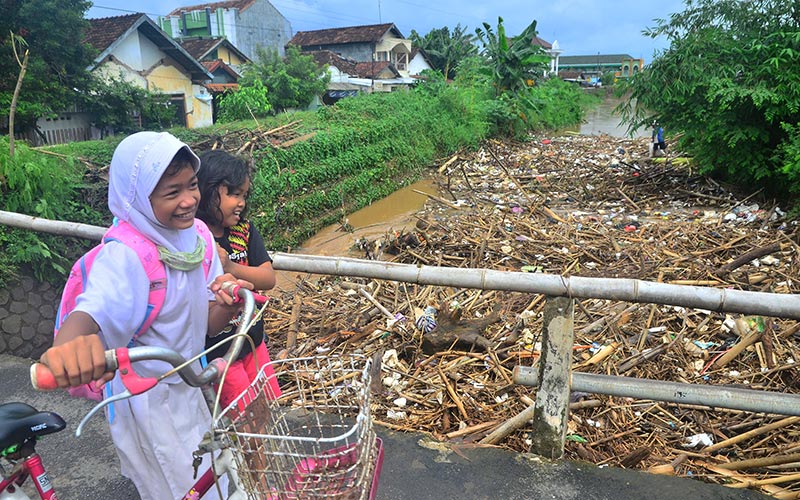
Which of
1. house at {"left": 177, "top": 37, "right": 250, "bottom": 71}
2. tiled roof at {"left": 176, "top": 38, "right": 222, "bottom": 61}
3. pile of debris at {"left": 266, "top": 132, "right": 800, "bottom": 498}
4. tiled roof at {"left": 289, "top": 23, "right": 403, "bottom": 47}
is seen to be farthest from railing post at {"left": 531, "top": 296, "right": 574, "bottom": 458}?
tiled roof at {"left": 289, "top": 23, "right": 403, "bottom": 47}

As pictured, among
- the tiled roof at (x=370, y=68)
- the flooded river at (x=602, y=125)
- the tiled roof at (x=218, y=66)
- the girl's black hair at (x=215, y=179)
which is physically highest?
the tiled roof at (x=370, y=68)

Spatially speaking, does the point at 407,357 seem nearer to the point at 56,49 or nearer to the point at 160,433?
the point at 160,433

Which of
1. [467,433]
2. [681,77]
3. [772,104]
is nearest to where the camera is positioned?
[467,433]

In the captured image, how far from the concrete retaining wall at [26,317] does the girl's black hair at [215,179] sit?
7.41 feet

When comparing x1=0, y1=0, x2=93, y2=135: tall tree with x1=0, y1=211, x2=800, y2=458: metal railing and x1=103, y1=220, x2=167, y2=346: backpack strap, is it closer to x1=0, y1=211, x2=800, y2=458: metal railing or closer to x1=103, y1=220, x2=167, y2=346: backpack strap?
x1=103, y1=220, x2=167, y2=346: backpack strap

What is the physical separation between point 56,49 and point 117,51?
4.98 m

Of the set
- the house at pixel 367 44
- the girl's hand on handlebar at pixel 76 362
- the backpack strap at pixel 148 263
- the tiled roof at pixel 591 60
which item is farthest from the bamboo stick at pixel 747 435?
the tiled roof at pixel 591 60

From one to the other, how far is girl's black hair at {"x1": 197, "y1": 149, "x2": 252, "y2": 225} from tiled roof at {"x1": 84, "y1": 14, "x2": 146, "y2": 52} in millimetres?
19968

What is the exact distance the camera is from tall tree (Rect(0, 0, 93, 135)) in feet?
45.2

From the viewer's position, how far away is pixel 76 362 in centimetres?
123

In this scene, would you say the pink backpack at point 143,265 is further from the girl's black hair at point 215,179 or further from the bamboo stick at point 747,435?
the bamboo stick at point 747,435

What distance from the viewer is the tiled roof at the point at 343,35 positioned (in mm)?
37625

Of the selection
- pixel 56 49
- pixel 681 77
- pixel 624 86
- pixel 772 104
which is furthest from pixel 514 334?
pixel 56 49

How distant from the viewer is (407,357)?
4164 millimetres
